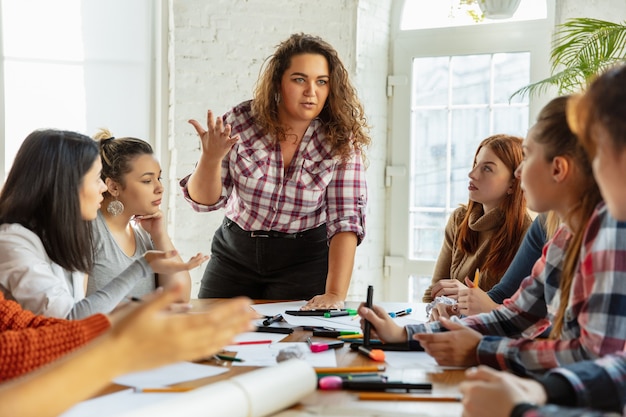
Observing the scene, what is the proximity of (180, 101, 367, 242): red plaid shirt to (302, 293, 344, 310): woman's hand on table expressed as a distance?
0.30m

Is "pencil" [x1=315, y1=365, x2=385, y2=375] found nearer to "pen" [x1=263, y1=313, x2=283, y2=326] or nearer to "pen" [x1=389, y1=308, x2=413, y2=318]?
"pen" [x1=263, y1=313, x2=283, y2=326]

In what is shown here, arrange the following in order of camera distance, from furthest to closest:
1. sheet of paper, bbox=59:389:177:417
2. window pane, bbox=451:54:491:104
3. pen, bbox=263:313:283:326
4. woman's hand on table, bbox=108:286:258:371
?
window pane, bbox=451:54:491:104 → pen, bbox=263:313:283:326 → sheet of paper, bbox=59:389:177:417 → woman's hand on table, bbox=108:286:258:371

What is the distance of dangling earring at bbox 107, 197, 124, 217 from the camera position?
8.29ft

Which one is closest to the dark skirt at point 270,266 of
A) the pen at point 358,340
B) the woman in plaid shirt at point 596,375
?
the pen at point 358,340

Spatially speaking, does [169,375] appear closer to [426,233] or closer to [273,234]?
[273,234]

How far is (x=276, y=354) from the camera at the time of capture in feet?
5.34

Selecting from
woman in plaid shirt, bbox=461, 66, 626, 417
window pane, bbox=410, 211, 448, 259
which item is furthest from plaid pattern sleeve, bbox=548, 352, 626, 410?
window pane, bbox=410, 211, 448, 259

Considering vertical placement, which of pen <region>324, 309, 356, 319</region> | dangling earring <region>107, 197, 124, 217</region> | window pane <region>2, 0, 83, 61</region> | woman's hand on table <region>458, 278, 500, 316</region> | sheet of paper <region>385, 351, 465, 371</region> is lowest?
pen <region>324, 309, 356, 319</region>

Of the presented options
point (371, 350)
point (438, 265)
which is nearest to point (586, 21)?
point (438, 265)

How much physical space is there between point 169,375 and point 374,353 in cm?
43

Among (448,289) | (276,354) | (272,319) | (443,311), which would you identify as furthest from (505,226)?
(276,354)

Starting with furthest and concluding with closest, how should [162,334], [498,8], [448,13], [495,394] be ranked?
[448,13]
[498,8]
[495,394]
[162,334]

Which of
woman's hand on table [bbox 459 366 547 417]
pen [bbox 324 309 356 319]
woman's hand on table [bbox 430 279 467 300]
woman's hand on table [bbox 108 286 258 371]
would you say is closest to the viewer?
woman's hand on table [bbox 108 286 258 371]

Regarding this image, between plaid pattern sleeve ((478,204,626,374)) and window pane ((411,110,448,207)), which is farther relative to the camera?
window pane ((411,110,448,207))
